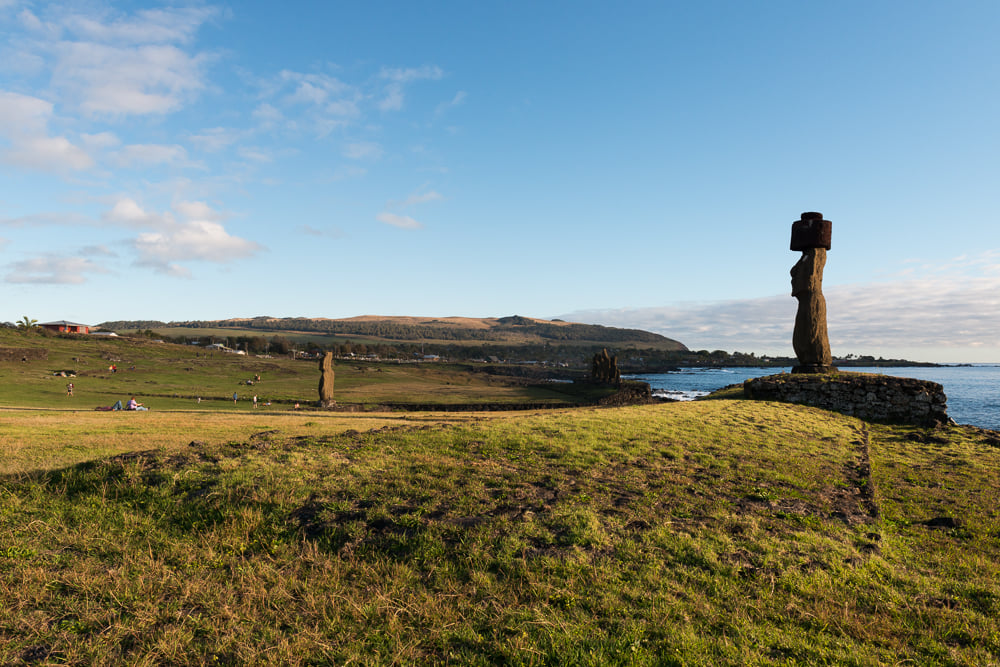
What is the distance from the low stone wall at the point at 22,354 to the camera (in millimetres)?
67812

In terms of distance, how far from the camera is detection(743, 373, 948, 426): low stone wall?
21.9 meters

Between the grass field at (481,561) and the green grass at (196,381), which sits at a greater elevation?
the grass field at (481,561)

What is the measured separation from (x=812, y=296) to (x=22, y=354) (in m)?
94.5

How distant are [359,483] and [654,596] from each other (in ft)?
17.0

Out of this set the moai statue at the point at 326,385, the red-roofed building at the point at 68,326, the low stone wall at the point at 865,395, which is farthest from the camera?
the red-roofed building at the point at 68,326

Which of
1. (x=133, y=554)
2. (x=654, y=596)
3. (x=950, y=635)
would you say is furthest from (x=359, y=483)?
(x=950, y=635)

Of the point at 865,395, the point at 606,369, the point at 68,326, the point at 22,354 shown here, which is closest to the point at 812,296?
the point at 865,395

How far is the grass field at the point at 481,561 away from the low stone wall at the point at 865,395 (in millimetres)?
12269

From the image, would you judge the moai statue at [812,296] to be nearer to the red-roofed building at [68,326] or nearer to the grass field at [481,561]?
the grass field at [481,561]

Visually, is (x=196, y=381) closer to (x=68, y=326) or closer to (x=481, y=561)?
(x=481, y=561)

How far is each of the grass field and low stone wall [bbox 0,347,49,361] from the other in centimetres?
7873

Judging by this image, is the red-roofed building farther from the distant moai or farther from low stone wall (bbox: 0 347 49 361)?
the distant moai

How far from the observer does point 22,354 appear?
229ft

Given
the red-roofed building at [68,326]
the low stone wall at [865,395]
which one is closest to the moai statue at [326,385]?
the low stone wall at [865,395]
